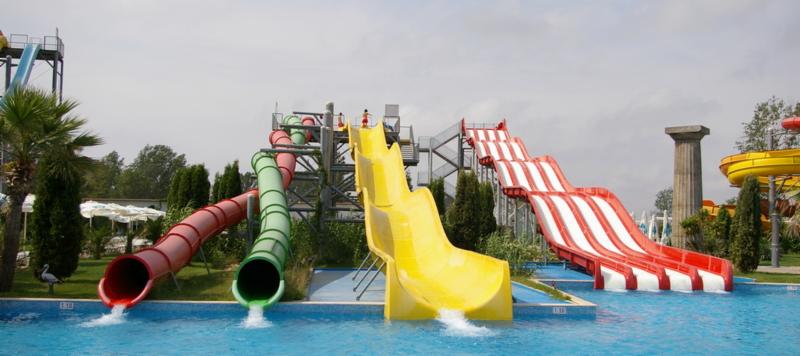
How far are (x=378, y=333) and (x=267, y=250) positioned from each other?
12.0 ft

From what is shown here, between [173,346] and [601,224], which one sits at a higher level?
[601,224]

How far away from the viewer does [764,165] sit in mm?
30500

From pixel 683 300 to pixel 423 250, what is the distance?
6124 millimetres

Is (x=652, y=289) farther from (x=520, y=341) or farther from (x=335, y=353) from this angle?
(x=335, y=353)

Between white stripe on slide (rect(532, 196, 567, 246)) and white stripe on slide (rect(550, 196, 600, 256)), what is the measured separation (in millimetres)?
416

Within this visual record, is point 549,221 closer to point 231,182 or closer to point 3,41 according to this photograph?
point 231,182

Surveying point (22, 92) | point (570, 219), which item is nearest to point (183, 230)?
point (22, 92)

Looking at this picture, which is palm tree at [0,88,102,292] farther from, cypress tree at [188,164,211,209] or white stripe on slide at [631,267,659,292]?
white stripe on slide at [631,267,659,292]

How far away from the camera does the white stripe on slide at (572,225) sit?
21094 millimetres

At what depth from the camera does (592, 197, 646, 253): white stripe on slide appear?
21.5 meters

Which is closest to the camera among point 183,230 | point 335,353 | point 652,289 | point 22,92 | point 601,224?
point 335,353

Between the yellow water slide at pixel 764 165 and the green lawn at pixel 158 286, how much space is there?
2337 centimetres

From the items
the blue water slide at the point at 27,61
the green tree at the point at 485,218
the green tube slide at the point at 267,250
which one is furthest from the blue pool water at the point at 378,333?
the blue water slide at the point at 27,61

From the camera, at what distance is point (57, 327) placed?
1029 cm
